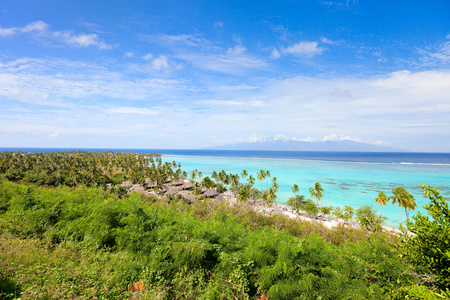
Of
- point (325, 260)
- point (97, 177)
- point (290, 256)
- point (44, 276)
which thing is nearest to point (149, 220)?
point (44, 276)

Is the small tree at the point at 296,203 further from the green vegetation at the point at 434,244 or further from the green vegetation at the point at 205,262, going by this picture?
the green vegetation at the point at 434,244

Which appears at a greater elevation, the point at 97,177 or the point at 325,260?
the point at 325,260

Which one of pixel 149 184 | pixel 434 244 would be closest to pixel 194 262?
pixel 434 244

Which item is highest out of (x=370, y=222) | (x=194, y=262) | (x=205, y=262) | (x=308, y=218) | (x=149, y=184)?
(x=370, y=222)

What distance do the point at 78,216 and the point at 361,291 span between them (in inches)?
350

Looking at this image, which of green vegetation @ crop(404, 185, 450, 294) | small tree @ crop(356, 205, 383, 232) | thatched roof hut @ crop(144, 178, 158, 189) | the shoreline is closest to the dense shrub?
green vegetation @ crop(404, 185, 450, 294)

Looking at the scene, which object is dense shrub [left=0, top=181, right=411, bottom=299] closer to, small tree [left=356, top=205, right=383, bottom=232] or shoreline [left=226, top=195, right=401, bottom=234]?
small tree [left=356, top=205, right=383, bottom=232]

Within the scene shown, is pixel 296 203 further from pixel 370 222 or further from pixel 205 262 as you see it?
pixel 205 262

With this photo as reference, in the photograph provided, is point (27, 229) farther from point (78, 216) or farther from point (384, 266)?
point (384, 266)

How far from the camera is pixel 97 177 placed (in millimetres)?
43938

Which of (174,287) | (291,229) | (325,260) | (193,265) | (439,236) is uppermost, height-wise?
(439,236)

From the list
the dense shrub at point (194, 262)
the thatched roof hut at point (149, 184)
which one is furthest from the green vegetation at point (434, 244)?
the thatched roof hut at point (149, 184)

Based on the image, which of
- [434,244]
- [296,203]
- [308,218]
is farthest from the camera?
[296,203]

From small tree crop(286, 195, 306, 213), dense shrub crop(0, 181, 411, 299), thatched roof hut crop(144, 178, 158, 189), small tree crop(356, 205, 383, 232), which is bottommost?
small tree crop(286, 195, 306, 213)
